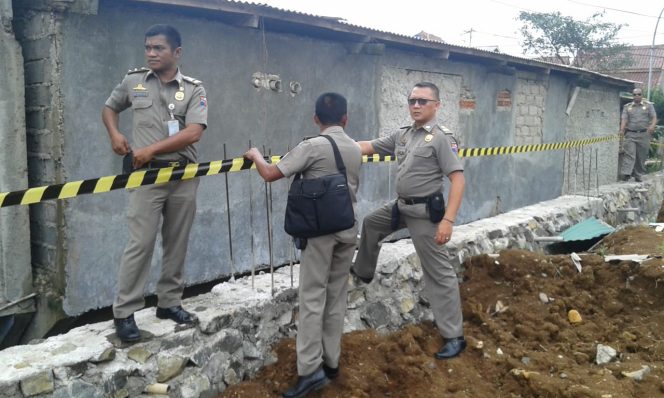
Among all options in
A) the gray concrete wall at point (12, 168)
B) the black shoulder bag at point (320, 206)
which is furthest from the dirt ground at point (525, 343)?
the gray concrete wall at point (12, 168)

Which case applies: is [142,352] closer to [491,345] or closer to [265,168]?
[265,168]

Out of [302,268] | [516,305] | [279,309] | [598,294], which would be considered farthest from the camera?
[598,294]

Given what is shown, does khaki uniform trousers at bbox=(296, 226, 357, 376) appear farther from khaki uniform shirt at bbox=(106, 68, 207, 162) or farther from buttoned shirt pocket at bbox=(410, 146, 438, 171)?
khaki uniform shirt at bbox=(106, 68, 207, 162)

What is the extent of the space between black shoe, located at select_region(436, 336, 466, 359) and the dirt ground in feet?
0.17

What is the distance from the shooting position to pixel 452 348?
4.07m

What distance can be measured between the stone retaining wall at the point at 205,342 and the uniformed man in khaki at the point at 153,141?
0.18m

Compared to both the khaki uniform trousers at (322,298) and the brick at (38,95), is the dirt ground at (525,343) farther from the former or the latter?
the brick at (38,95)

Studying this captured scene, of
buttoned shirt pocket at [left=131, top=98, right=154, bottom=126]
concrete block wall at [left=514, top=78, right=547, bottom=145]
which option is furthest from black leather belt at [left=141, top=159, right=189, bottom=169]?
concrete block wall at [left=514, top=78, right=547, bottom=145]

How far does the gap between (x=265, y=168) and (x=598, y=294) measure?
3744 mm

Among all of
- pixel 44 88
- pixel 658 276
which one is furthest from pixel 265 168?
pixel 658 276

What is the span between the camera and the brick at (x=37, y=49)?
420 centimetres

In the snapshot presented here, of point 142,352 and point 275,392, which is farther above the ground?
point 142,352

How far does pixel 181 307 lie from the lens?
3420 mm

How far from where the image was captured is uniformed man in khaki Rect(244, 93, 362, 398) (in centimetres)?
324
